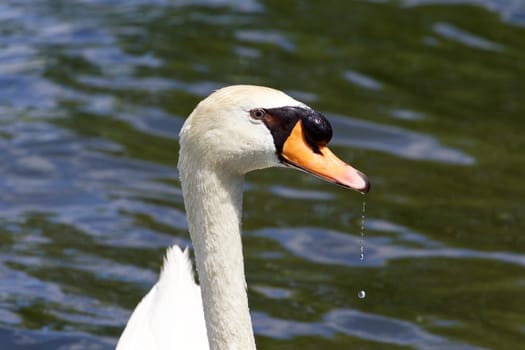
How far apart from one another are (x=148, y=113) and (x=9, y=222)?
2.24m

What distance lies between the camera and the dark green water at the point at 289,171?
7395 millimetres

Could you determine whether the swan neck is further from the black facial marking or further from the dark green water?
the dark green water

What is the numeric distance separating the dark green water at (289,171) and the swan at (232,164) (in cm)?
240

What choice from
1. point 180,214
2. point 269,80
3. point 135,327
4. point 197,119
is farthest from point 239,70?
point 197,119

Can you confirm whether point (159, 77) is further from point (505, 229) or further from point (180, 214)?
point (505, 229)

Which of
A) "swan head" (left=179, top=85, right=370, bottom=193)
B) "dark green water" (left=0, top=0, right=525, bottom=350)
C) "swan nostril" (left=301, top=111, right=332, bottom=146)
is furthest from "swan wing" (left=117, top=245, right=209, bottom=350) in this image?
"swan nostril" (left=301, top=111, right=332, bottom=146)

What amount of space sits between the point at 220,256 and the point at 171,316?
1.38m

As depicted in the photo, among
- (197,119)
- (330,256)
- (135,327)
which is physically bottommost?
(330,256)

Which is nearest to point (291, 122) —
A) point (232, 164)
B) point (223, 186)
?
point (232, 164)

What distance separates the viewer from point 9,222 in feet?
27.6

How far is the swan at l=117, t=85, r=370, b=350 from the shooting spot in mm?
4234

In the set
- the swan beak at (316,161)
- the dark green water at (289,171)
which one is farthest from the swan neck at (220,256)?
the dark green water at (289,171)

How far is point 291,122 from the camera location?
166 inches

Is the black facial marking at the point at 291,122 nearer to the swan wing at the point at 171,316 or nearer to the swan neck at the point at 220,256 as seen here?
the swan neck at the point at 220,256
